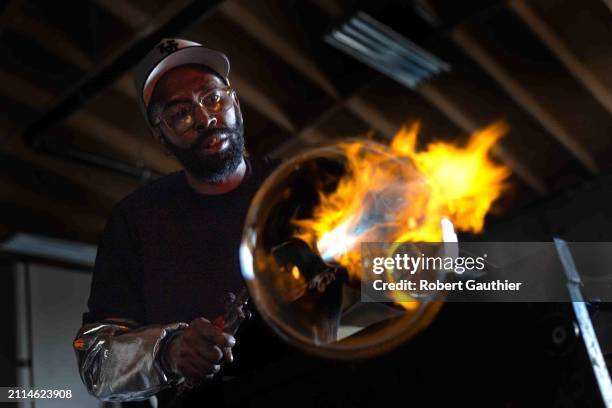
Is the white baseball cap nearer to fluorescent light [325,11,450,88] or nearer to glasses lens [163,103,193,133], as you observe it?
glasses lens [163,103,193,133]

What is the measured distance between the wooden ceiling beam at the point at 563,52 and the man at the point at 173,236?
298 cm

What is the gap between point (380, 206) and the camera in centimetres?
130

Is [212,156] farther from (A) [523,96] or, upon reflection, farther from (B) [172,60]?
(A) [523,96]

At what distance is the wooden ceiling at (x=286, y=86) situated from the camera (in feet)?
13.1

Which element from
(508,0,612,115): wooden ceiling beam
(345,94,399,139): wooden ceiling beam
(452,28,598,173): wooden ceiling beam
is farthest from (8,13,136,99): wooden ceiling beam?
(508,0,612,115): wooden ceiling beam

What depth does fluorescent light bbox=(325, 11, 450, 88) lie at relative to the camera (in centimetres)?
390

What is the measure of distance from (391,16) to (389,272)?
292cm

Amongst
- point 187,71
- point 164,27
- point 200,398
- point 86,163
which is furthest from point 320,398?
point 86,163

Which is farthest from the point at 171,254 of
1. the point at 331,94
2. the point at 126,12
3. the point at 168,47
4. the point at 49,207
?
the point at 49,207

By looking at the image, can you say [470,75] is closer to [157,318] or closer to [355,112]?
[355,112]

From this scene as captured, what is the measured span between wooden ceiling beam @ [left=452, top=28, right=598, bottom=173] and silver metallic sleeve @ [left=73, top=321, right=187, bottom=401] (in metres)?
3.41

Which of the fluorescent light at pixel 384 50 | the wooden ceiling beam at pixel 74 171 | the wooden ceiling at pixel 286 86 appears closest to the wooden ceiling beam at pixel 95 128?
the wooden ceiling at pixel 286 86

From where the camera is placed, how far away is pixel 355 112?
495cm

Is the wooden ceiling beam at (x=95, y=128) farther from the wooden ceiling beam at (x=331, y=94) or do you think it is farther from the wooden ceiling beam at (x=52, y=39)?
the wooden ceiling beam at (x=331, y=94)
